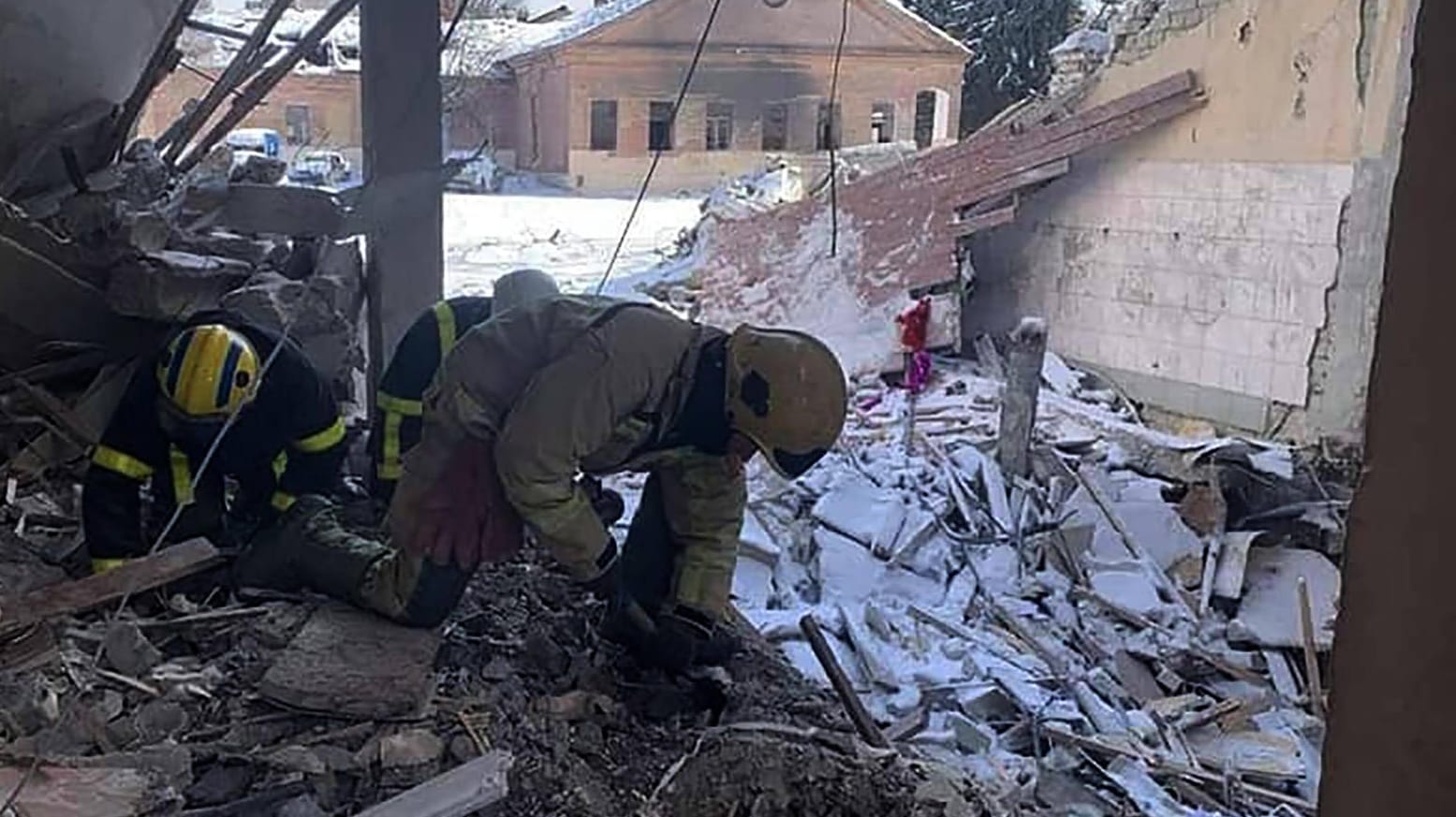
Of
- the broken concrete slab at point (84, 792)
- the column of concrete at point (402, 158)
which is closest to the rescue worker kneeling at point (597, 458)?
the broken concrete slab at point (84, 792)

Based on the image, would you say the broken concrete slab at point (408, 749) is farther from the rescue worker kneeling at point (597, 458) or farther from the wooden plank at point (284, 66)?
the wooden plank at point (284, 66)

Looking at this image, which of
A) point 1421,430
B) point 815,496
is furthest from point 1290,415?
point 1421,430

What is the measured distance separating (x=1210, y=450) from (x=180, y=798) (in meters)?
6.91

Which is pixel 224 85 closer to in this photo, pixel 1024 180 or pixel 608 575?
pixel 608 575

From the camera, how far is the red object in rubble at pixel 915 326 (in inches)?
441

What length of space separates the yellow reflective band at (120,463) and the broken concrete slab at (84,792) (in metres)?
1.28

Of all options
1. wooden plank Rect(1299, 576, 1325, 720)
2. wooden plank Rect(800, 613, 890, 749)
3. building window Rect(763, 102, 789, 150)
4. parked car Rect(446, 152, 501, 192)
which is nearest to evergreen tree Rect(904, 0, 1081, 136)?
building window Rect(763, 102, 789, 150)

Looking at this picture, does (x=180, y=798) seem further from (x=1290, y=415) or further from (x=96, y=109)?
(x=1290, y=415)

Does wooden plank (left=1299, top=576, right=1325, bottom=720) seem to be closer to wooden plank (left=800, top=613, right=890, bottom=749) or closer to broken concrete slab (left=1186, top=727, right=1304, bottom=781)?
broken concrete slab (left=1186, top=727, right=1304, bottom=781)

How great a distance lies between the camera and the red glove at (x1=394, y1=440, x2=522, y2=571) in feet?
11.0

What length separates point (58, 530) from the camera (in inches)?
174

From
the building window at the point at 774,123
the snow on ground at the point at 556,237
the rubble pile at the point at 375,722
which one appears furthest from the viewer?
the building window at the point at 774,123

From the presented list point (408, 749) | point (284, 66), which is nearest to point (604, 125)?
point (284, 66)

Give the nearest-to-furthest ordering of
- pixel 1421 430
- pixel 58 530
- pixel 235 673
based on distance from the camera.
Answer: pixel 1421 430 → pixel 235 673 → pixel 58 530
